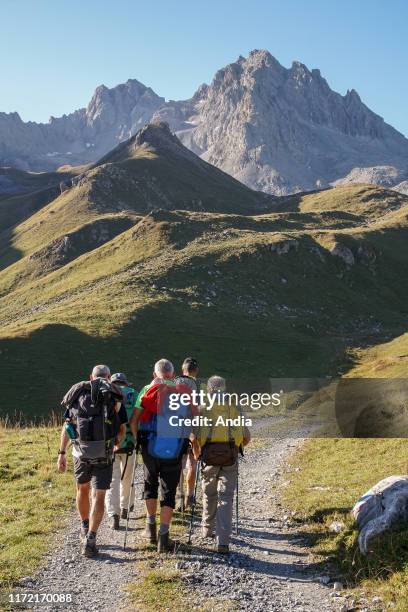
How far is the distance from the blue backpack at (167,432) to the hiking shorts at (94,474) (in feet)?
3.38

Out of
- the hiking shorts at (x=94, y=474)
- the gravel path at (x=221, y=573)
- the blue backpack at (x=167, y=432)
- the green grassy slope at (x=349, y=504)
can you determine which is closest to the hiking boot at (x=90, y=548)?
the gravel path at (x=221, y=573)

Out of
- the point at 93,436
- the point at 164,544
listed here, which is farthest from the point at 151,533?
the point at 93,436

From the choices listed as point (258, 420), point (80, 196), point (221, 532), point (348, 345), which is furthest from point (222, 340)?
point (80, 196)

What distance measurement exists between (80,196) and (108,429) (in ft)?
506

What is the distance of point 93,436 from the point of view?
12070mm

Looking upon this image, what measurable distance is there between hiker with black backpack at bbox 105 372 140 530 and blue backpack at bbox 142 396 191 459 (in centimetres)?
87

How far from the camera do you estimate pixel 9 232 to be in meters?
170

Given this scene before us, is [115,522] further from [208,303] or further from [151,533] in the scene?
[208,303]

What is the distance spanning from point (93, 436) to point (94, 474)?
0.91 metres

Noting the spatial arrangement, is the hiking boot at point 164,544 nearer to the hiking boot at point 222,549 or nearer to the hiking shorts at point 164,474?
the hiking shorts at point 164,474

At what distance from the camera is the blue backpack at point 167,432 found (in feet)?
40.6

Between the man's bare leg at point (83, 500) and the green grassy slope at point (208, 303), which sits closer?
the man's bare leg at point (83, 500)

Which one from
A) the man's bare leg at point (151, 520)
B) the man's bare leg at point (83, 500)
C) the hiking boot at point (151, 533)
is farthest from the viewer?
the hiking boot at point (151, 533)

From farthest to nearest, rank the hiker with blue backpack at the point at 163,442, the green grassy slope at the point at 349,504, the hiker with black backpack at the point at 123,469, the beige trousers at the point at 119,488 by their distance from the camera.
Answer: the beige trousers at the point at 119,488
the hiker with black backpack at the point at 123,469
the hiker with blue backpack at the point at 163,442
the green grassy slope at the point at 349,504
